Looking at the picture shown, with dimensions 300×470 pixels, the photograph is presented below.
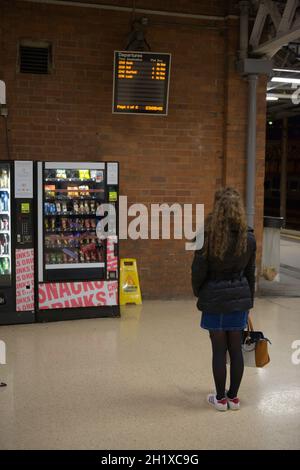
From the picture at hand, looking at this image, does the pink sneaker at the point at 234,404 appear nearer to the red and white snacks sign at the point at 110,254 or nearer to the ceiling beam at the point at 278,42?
the red and white snacks sign at the point at 110,254

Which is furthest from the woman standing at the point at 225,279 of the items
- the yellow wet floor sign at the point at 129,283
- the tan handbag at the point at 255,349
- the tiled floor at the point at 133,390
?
the yellow wet floor sign at the point at 129,283

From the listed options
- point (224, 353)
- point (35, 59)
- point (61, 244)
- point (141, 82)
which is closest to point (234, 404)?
point (224, 353)

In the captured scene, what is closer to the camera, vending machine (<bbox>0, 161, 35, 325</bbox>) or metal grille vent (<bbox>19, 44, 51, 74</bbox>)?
vending machine (<bbox>0, 161, 35, 325</bbox>)

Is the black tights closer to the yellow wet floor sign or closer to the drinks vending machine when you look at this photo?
the drinks vending machine

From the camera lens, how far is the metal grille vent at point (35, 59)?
22.2ft

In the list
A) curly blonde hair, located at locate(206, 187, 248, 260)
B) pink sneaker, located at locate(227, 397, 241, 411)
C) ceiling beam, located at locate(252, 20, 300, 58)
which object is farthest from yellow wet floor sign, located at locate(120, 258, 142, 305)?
curly blonde hair, located at locate(206, 187, 248, 260)

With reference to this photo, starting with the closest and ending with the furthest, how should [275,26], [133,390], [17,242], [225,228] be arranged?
[225,228], [133,390], [17,242], [275,26]

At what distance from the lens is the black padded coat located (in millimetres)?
3686

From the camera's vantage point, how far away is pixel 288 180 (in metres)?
20.3

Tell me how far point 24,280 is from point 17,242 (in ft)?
1.40

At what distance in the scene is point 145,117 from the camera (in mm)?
7246

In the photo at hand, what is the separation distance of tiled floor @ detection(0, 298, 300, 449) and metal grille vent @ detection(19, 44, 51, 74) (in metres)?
3.05

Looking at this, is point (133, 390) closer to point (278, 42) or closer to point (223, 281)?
point (223, 281)

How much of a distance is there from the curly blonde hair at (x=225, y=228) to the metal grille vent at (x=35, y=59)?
403cm
